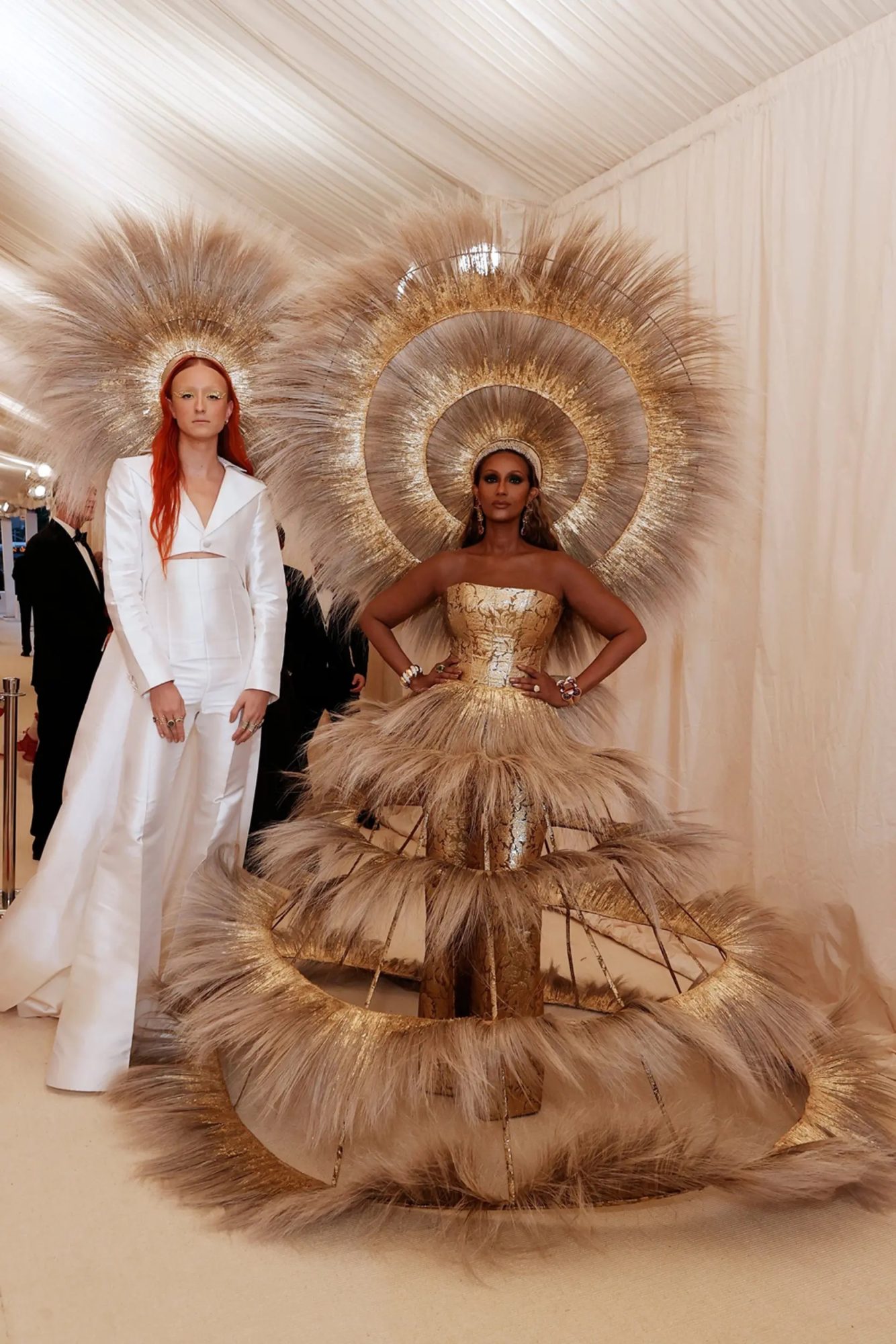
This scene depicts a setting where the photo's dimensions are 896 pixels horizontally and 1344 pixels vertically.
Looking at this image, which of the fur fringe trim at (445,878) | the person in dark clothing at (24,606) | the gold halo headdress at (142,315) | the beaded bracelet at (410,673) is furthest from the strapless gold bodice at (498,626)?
the person in dark clothing at (24,606)

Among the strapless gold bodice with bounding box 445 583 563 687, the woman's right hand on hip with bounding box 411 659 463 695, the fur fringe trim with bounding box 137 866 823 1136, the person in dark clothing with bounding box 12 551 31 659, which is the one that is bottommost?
the fur fringe trim with bounding box 137 866 823 1136

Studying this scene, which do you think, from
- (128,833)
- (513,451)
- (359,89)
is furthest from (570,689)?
(359,89)

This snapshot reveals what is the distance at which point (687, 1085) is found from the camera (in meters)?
A: 2.58

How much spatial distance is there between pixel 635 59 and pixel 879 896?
8.47ft

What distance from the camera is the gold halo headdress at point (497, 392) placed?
8.08 feet

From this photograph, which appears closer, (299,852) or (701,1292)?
(701,1292)

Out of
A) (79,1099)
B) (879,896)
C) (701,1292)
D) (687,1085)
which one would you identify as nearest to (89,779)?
(79,1099)

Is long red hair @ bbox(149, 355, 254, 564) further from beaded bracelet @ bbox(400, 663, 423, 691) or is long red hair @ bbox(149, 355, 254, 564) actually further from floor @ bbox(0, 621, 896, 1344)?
floor @ bbox(0, 621, 896, 1344)

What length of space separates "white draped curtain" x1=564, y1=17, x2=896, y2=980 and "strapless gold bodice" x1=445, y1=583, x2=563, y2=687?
56 cm

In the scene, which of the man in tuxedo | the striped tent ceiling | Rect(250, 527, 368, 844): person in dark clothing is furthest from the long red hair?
the man in tuxedo

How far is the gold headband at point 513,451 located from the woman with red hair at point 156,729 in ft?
2.04

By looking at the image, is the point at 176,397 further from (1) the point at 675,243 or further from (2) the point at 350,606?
(1) the point at 675,243

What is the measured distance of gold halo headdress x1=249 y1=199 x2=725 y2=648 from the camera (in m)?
2.46

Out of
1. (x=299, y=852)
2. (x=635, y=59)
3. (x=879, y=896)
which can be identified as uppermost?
(x=635, y=59)
